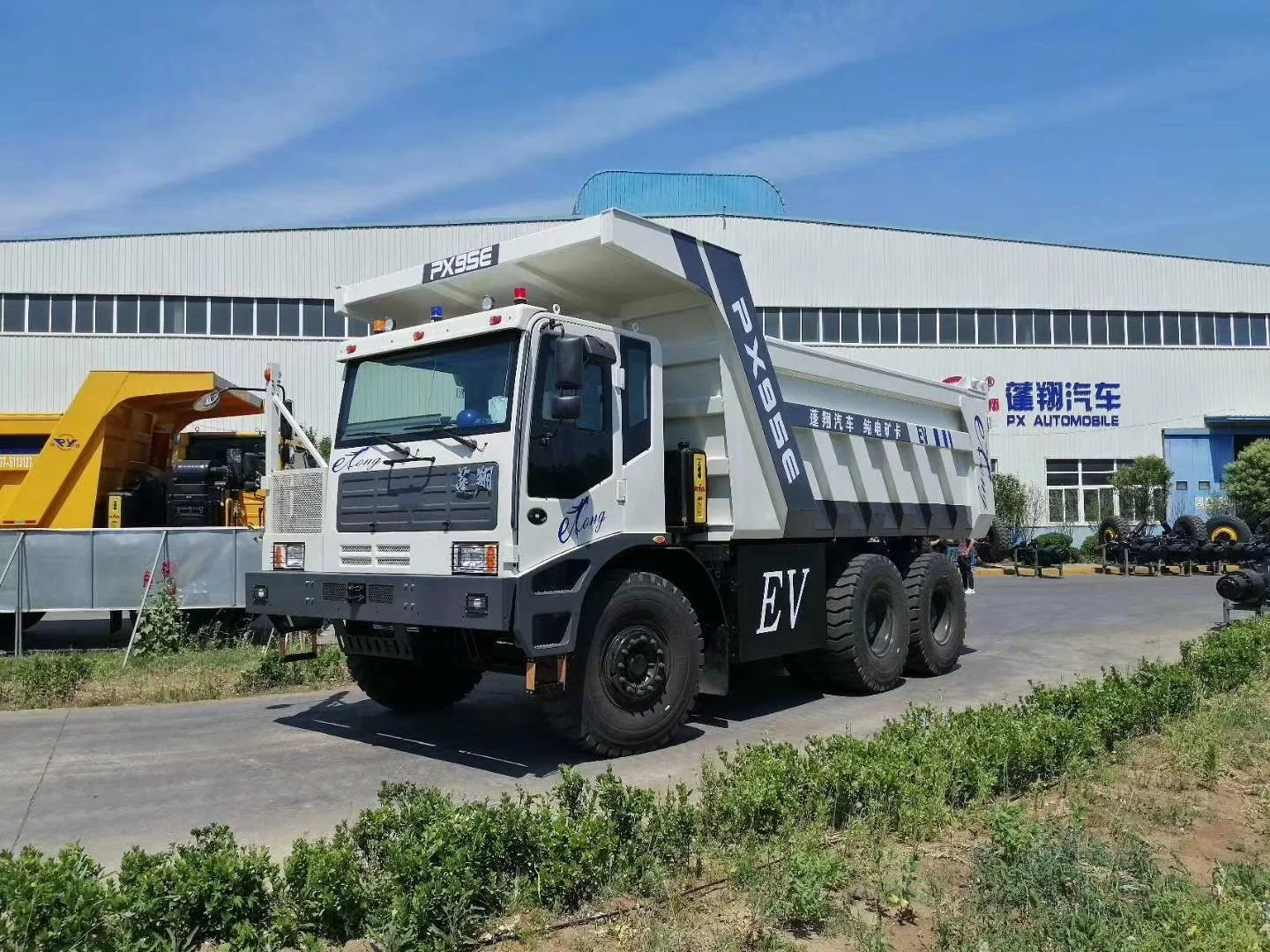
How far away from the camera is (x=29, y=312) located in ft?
90.4

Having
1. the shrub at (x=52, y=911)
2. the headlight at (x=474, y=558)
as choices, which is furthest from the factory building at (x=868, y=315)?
the shrub at (x=52, y=911)

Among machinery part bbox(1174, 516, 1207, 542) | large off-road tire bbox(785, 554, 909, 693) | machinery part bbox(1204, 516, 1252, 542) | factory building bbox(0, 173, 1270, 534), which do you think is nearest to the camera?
large off-road tire bbox(785, 554, 909, 693)

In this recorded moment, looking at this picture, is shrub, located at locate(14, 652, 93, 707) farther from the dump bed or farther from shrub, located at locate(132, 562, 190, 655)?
the dump bed

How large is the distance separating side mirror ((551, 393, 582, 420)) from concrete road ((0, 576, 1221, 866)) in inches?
87.7

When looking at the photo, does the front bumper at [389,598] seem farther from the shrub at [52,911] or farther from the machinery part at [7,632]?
the machinery part at [7,632]

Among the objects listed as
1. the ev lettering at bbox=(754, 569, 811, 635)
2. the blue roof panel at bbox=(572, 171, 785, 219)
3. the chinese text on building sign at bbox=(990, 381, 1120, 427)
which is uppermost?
the blue roof panel at bbox=(572, 171, 785, 219)

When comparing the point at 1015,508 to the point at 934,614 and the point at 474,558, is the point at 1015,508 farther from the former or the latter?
the point at 474,558

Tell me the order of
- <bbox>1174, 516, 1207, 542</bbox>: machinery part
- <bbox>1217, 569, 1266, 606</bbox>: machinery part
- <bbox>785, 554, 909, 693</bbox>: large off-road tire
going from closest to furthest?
<bbox>785, 554, 909, 693</bbox>: large off-road tire, <bbox>1217, 569, 1266, 606</bbox>: machinery part, <bbox>1174, 516, 1207, 542</bbox>: machinery part

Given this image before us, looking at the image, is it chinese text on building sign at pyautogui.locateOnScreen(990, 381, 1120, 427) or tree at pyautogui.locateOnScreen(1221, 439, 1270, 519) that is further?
chinese text on building sign at pyautogui.locateOnScreen(990, 381, 1120, 427)

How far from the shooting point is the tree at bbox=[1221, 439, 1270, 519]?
2978cm

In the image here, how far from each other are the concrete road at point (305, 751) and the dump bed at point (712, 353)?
1622mm

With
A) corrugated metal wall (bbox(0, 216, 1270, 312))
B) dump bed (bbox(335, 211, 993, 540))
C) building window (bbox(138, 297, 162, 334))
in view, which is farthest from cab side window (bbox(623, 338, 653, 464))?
building window (bbox(138, 297, 162, 334))

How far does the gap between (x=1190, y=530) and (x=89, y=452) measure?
24582mm

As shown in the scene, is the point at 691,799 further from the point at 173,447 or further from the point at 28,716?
the point at 173,447
